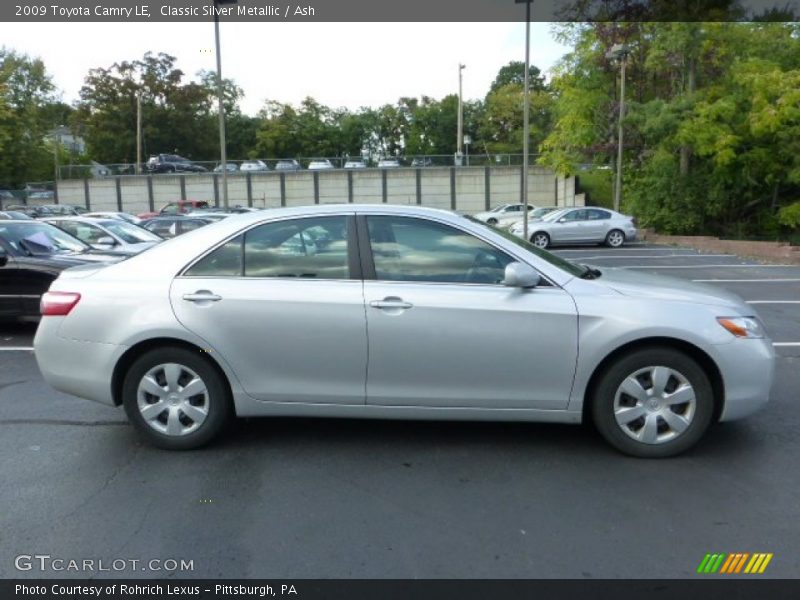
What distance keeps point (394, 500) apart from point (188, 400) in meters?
1.53

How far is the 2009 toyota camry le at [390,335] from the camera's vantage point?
4023 millimetres

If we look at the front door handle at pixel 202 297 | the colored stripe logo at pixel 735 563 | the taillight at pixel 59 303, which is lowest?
the colored stripe logo at pixel 735 563

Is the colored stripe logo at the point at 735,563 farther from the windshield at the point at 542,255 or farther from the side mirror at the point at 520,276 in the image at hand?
the windshield at the point at 542,255

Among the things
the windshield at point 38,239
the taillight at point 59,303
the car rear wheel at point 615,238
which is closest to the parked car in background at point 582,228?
the car rear wheel at point 615,238

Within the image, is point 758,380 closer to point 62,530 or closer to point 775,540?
point 775,540

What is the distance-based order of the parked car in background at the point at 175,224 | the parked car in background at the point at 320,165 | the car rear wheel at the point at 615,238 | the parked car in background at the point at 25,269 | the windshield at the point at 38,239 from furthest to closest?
the parked car in background at the point at 320,165 < the car rear wheel at the point at 615,238 < the parked car in background at the point at 175,224 < the windshield at the point at 38,239 < the parked car in background at the point at 25,269

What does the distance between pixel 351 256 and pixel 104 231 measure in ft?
30.6

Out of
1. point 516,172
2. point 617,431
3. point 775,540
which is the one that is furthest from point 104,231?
Result: point 516,172

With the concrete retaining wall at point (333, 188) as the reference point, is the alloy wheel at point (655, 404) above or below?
below

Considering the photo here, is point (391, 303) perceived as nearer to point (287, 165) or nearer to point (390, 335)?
point (390, 335)

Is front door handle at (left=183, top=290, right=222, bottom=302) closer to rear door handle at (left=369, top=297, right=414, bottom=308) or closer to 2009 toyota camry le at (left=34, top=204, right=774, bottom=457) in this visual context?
2009 toyota camry le at (left=34, top=204, right=774, bottom=457)

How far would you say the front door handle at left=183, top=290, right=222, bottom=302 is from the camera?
420cm

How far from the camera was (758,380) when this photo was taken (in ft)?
13.3

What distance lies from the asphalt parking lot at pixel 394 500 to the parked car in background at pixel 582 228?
16786 mm
